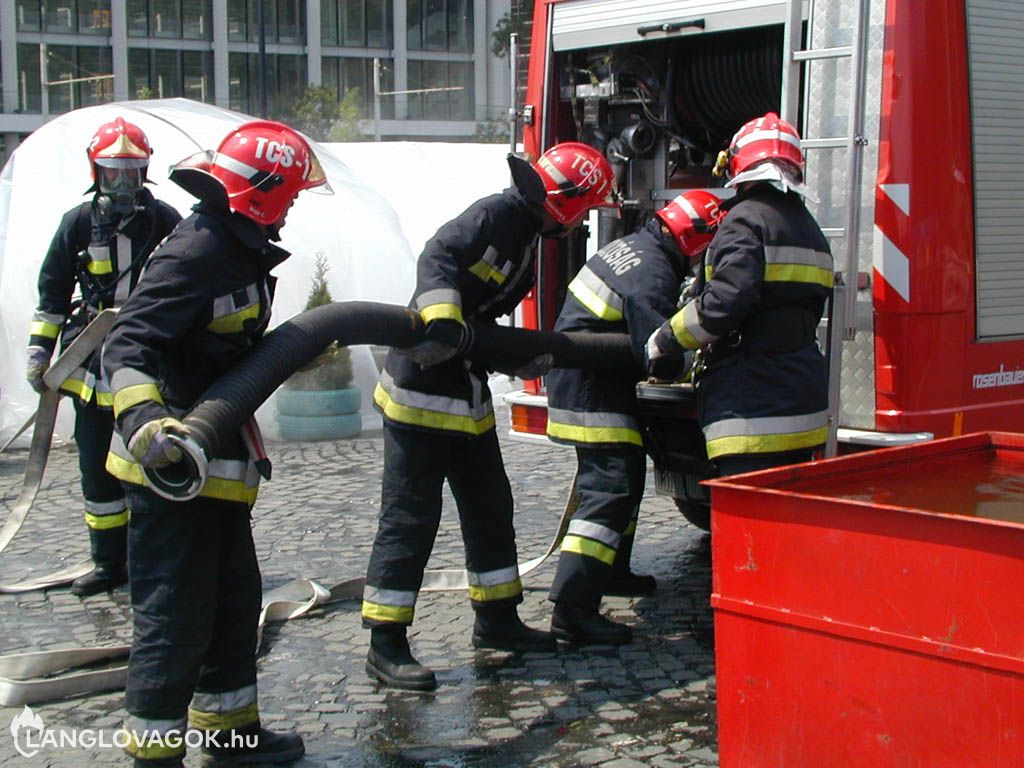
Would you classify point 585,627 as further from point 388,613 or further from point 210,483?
point 210,483

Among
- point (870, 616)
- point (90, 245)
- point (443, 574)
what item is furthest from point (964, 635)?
point (90, 245)

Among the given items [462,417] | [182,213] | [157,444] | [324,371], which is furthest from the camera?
[182,213]

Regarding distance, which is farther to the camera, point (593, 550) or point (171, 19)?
point (171, 19)

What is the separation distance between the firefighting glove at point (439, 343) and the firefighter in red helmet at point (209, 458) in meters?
0.65

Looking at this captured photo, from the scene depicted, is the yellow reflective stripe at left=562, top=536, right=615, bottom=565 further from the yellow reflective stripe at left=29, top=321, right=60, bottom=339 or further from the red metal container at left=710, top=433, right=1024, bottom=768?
the yellow reflective stripe at left=29, top=321, right=60, bottom=339

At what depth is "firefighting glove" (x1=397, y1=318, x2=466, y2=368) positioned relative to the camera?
4.35m

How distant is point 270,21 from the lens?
48969mm

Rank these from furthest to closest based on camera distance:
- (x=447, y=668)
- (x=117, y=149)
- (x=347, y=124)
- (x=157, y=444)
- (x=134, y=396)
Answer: (x=347, y=124)
(x=117, y=149)
(x=447, y=668)
(x=134, y=396)
(x=157, y=444)

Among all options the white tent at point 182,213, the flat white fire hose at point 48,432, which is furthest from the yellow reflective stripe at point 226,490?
the white tent at point 182,213

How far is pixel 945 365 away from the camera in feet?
15.4

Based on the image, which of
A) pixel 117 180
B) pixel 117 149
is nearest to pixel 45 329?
pixel 117 180

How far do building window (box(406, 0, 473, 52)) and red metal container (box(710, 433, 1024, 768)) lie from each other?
50.3m

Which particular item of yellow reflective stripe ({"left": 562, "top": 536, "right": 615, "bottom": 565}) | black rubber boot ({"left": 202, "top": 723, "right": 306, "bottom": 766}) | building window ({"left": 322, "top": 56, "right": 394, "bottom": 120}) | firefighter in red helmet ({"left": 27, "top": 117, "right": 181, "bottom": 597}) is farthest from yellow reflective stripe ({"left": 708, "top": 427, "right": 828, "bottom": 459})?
building window ({"left": 322, "top": 56, "right": 394, "bottom": 120})

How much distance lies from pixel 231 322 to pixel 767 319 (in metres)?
1.80
